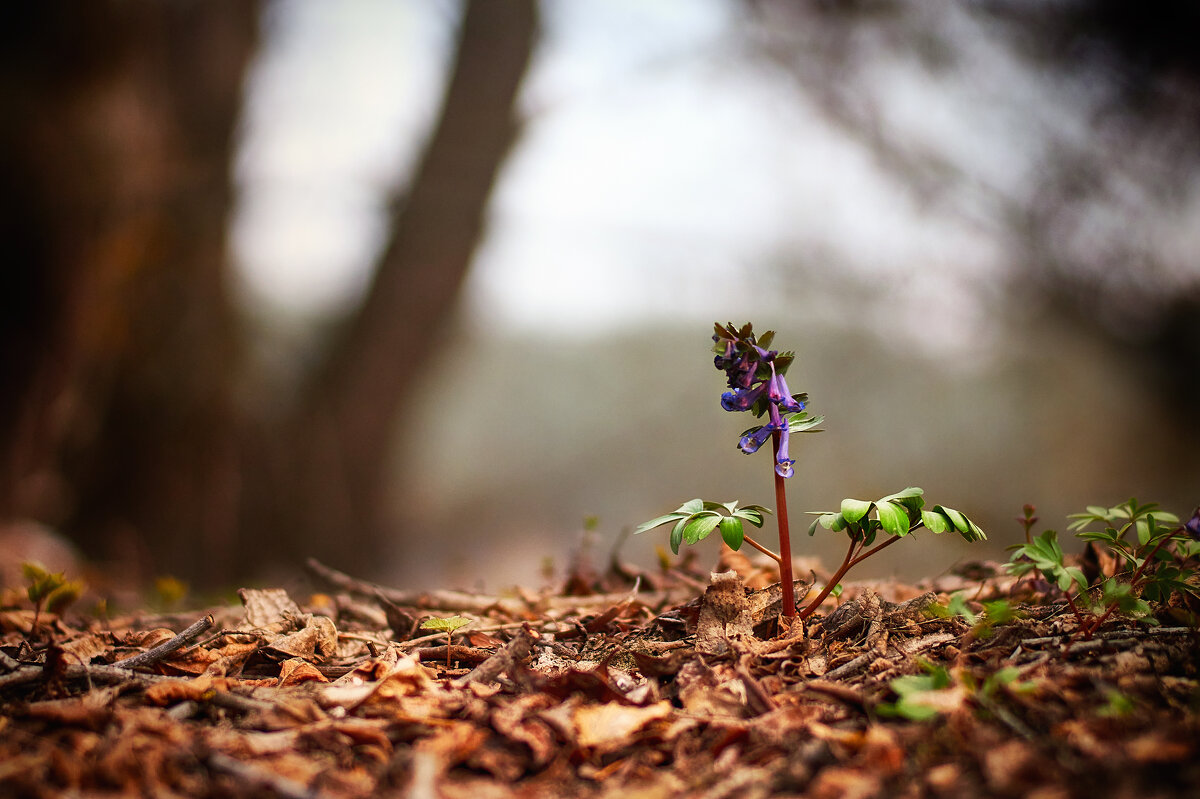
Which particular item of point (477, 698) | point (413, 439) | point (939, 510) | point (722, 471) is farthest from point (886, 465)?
point (477, 698)

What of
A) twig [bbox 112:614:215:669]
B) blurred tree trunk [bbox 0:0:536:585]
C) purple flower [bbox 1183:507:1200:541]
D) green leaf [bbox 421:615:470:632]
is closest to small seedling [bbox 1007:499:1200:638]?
purple flower [bbox 1183:507:1200:541]

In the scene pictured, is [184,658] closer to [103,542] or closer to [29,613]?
[29,613]

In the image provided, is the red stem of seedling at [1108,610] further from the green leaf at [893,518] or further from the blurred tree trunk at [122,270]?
the blurred tree trunk at [122,270]

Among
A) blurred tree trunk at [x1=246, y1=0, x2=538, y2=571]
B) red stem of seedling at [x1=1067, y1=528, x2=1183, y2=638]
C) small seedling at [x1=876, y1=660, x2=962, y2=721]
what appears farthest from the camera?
blurred tree trunk at [x1=246, y1=0, x2=538, y2=571]

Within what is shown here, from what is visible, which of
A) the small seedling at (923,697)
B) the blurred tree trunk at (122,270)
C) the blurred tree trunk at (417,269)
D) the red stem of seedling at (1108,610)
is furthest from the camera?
the blurred tree trunk at (417,269)

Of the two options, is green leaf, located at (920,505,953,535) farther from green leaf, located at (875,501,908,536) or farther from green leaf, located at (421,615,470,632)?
green leaf, located at (421,615,470,632)

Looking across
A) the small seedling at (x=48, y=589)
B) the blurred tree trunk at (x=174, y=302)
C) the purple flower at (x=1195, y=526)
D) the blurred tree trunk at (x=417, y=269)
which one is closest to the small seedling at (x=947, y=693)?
the purple flower at (x=1195, y=526)

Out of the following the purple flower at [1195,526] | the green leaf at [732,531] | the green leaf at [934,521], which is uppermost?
the green leaf at [732,531]

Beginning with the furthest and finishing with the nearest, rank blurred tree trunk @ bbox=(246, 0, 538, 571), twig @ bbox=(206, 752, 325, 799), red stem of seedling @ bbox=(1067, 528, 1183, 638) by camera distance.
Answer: blurred tree trunk @ bbox=(246, 0, 538, 571) < red stem of seedling @ bbox=(1067, 528, 1183, 638) < twig @ bbox=(206, 752, 325, 799)
